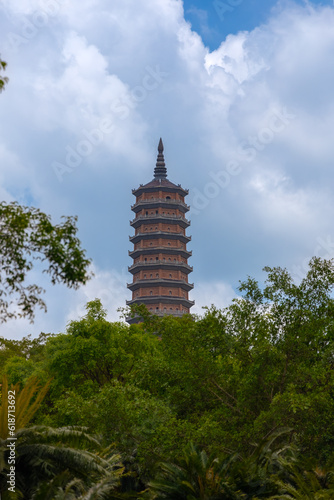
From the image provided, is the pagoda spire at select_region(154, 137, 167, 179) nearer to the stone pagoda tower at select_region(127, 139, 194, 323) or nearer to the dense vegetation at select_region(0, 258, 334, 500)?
the stone pagoda tower at select_region(127, 139, 194, 323)

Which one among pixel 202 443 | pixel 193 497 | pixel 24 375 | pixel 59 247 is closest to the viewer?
pixel 59 247

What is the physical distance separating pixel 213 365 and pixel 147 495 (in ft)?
14.0

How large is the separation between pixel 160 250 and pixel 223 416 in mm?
46911

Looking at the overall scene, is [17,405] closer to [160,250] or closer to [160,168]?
[160,250]

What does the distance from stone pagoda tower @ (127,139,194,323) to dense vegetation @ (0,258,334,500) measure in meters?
41.6

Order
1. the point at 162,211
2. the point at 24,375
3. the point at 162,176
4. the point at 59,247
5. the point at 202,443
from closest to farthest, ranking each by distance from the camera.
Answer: the point at 59,247
the point at 202,443
the point at 24,375
the point at 162,211
the point at 162,176

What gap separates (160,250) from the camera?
64.6m

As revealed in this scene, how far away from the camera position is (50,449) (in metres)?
14.3

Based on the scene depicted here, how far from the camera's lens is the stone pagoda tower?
63062 millimetres

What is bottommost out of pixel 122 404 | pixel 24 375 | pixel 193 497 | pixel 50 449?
pixel 193 497

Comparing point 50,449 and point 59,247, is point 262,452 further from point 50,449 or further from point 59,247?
point 59,247

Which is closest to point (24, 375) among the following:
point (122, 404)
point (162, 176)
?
point (122, 404)

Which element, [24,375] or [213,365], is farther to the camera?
[24,375]

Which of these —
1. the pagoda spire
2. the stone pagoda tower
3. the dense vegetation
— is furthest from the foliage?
the pagoda spire
